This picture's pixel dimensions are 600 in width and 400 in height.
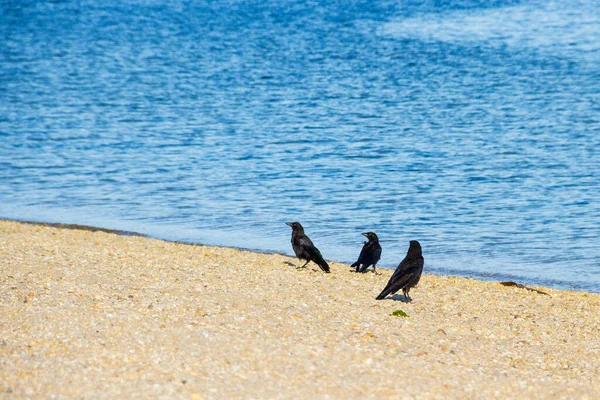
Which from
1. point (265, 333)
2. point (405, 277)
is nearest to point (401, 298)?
point (405, 277)

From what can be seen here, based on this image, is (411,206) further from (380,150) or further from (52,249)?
(52,249)

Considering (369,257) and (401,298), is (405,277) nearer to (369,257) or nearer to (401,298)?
(401,298)

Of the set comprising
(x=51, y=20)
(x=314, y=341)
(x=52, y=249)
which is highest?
(x=314, y=341)

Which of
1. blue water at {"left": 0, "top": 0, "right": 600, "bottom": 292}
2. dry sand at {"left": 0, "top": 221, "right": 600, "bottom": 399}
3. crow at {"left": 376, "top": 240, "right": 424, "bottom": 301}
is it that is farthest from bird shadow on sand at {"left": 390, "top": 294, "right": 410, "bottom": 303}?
blue water at {"left": 0, "top": 0, "right": 600, "bottom": 292}

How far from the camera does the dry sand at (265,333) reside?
7.14m

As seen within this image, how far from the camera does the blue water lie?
16578 millimetres

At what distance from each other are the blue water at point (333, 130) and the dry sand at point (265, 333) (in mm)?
2573

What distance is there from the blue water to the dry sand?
2573 millimetres

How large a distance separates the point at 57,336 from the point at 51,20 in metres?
55.1

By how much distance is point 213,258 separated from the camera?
13492 mm

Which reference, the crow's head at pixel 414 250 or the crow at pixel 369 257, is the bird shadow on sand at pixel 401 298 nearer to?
the crow's head at pixel 414 250

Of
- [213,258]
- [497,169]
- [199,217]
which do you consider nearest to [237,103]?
[497,169]

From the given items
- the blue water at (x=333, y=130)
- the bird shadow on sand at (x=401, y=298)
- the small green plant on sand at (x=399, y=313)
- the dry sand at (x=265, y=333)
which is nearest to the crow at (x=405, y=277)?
the bird shadow on sand at (x=401, y=298)

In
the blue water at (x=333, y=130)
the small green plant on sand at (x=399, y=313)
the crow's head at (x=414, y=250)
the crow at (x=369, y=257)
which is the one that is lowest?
the blue water at (x=333, y=130)
